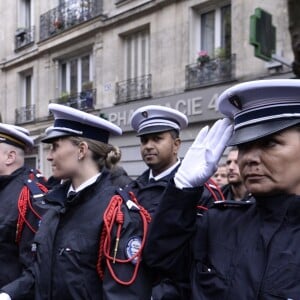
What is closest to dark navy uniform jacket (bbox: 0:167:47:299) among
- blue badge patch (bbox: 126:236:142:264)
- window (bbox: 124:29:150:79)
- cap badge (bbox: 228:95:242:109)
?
blue badge patch (bbox: 126:236:142:264)

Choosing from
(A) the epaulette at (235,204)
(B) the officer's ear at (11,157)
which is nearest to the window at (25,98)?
(B) the officer's ear at (11,157)

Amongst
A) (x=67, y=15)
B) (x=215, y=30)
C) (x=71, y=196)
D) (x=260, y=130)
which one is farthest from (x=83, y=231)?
(x=67, y=15)

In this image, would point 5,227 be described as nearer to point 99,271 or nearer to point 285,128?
point 99,271

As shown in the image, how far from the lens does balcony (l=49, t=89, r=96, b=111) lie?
16.3m

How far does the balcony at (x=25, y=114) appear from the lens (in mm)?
19347

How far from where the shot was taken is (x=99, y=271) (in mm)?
2701

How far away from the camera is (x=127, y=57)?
50.5 feet

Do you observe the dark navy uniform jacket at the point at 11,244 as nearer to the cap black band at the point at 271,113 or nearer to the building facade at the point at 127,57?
the cap black band at the point at 271,113

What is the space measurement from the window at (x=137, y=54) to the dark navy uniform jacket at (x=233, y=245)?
41.9 feet

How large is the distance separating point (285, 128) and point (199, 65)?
1132 centimetres

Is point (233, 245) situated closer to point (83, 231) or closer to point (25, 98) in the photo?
point (83, 231)

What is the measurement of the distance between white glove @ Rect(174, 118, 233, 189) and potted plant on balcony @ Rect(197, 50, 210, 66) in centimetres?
1087

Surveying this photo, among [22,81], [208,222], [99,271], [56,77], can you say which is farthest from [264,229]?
[22,81]

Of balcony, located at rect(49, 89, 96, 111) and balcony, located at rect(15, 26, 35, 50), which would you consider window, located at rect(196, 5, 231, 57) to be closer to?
balcony, located at rect(49, 89, 96, 111)
